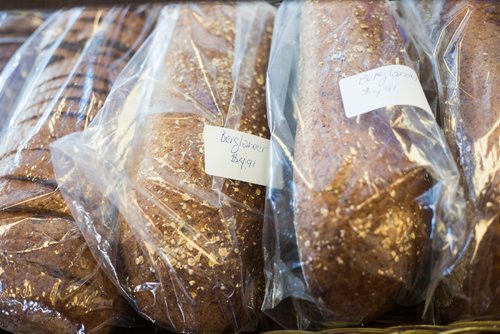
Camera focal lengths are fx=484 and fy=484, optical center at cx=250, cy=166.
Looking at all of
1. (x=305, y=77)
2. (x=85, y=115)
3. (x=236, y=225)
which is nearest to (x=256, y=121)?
(x=305, y=77)

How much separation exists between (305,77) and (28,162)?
0.67 metres

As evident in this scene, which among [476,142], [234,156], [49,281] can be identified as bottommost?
[49,281]

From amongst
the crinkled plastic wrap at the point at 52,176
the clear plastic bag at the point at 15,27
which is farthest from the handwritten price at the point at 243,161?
the clear plastic bag at the point at 15,27

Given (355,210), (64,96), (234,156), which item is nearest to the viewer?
(355,210)

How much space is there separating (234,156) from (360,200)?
315 mm

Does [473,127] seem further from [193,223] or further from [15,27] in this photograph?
[15,27]

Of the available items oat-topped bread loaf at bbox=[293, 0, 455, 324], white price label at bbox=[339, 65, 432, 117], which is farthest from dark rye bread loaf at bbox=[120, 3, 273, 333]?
white price label at bbox=[339, 65, 432, 117]

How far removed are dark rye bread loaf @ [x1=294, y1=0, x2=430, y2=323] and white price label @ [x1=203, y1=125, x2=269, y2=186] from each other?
11cm

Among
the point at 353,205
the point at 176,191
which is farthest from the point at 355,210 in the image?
the point at 176,191

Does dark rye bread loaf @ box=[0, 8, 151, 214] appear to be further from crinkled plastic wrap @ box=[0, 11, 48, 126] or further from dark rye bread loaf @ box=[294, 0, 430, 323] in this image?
dark rye bread loaf @ box=[294, 0, 430, 323]

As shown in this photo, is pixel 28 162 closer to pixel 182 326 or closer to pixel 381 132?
pixel 182 326

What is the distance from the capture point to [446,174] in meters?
0.92

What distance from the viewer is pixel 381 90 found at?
38.6 inches

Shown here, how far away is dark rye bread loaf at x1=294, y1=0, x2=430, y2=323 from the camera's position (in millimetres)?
864
